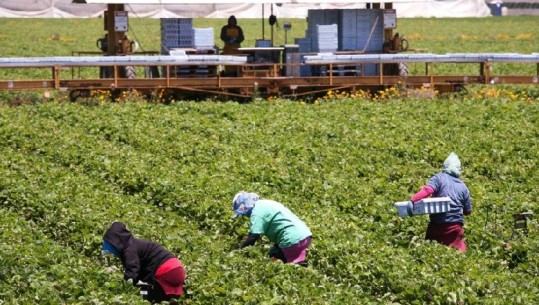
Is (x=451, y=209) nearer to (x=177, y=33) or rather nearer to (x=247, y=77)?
(x=247, y=77)

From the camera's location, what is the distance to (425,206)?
51.3 ft

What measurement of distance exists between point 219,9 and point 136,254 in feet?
147

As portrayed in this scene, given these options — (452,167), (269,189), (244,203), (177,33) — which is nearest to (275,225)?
(244,203)

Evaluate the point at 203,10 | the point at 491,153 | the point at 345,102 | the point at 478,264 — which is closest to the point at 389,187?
the point at 491,153

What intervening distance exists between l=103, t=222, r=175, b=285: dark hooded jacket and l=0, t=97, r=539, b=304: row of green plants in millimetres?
236

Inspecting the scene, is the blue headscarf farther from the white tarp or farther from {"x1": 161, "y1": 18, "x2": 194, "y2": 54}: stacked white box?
{"x1": 161, "y1": 18, "x2": 194, "y2": 54}: stacked white box

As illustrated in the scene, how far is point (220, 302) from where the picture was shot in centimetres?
1376

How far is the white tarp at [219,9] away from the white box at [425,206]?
58.4 feet

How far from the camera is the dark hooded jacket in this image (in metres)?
14.0

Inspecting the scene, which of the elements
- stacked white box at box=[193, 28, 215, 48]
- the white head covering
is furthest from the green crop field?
stacked white box at box=[193, 28, 215, 48]

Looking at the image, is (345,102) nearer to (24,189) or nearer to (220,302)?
(24,189)

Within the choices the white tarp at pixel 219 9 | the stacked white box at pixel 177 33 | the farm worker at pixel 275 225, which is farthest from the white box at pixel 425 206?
the stacked white box at pixel 177 33

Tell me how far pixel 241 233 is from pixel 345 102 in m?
12.9

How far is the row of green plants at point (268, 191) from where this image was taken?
1427 centimetres
